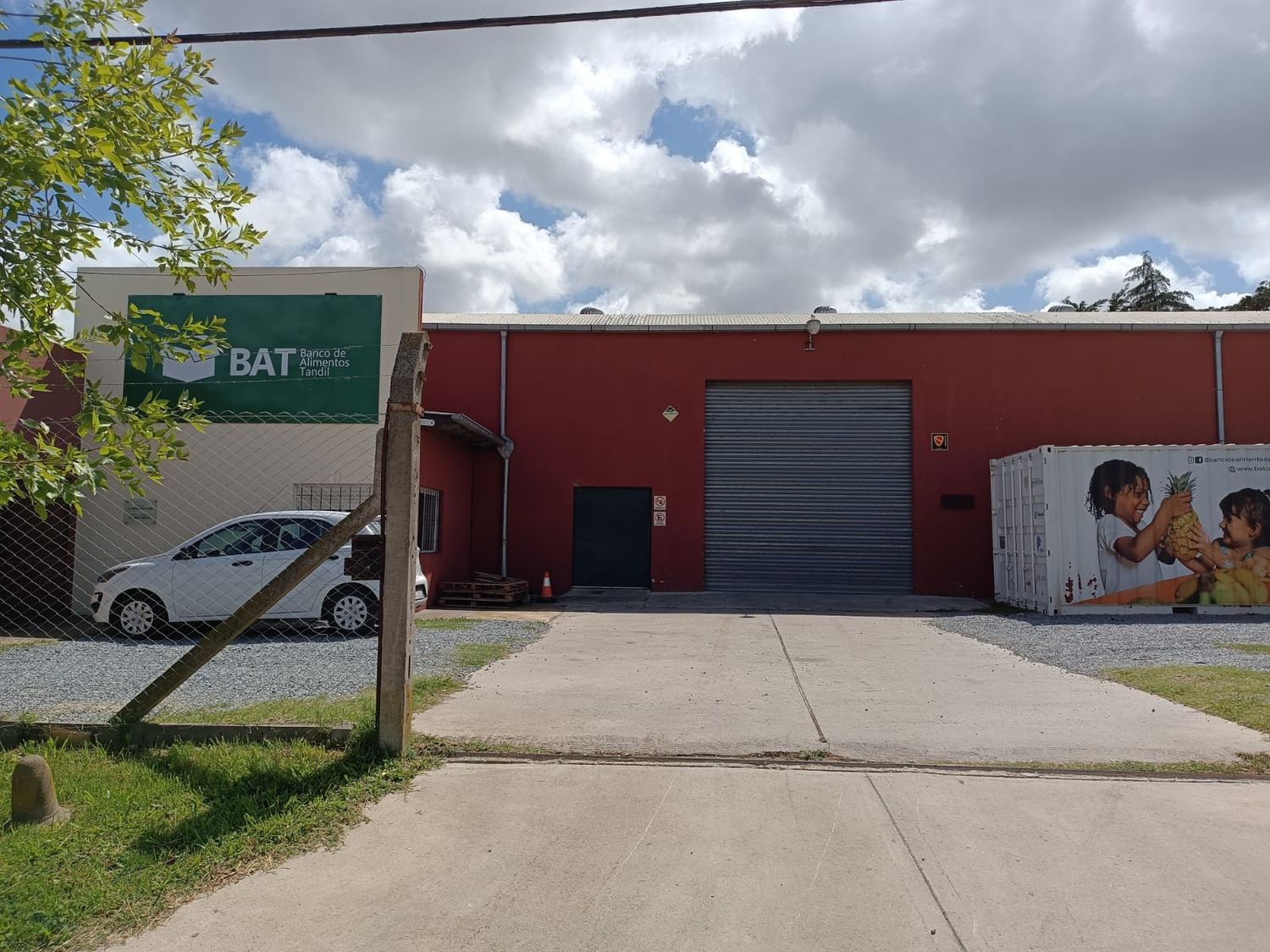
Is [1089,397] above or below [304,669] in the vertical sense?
above

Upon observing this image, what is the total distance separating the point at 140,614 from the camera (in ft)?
38.0

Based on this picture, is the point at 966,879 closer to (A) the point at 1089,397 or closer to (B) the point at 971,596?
(B) the point at 971,596

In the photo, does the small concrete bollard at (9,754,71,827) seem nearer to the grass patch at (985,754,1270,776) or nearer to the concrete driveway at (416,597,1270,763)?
the concrete driveway at (416,597,1270,763)

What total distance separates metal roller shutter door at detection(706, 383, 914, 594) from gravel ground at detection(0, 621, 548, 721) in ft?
27.4

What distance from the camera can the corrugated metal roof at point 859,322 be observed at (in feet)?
65.0

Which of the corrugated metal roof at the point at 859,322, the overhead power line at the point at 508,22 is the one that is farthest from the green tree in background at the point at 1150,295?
the overhead power line at the point at 508,22

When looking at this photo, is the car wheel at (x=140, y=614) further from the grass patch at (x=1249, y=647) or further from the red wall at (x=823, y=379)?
the grass patch at (x=1249, y=647)

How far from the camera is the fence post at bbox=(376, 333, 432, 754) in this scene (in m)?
5.43

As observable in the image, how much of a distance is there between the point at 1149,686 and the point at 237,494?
42.0 feet

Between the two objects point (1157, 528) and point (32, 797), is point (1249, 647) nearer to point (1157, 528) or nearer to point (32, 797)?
point (1157, 528)

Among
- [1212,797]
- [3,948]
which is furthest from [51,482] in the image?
[1212,797]

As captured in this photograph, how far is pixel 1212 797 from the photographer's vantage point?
5.18 metres

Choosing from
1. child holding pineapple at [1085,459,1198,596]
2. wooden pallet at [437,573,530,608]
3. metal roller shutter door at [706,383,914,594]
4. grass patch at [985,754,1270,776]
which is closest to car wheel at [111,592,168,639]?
wooden pallet at [437,573,530,608]

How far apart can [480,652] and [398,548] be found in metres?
5.26
